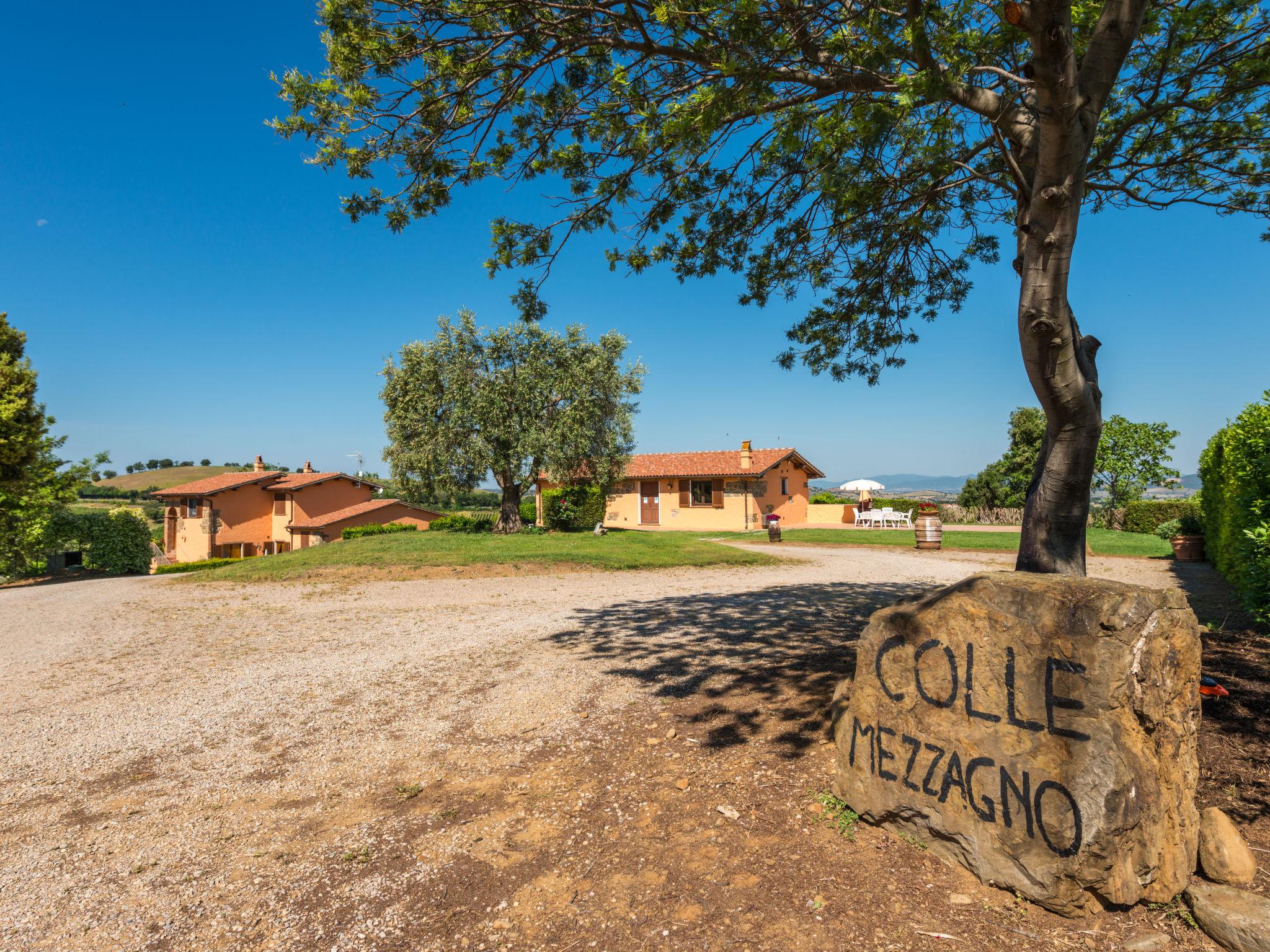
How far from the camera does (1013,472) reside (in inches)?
1352

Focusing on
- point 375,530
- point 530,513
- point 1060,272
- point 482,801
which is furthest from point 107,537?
point 1060,272

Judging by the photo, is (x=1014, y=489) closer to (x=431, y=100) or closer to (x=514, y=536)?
(x=514, y=536)

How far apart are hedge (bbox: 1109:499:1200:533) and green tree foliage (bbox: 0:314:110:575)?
35406 millimetres

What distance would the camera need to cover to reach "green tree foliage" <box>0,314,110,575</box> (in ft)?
47.0

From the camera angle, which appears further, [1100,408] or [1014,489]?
[1014,489]

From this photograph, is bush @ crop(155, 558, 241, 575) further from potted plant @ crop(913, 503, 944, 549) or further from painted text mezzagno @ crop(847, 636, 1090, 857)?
painted text mezzagno @ crop(847, 636, 1090, 857)

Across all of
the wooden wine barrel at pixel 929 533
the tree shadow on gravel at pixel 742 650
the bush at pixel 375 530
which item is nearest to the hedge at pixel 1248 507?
the tree shadow on gravel at pixel 742 650

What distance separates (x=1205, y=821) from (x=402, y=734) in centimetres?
477

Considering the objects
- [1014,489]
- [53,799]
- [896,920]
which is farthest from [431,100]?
[1014,489]

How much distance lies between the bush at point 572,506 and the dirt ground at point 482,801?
64.2ft

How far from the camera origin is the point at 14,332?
15094 millimetres

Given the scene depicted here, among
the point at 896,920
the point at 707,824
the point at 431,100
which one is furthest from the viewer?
the point at 431,100

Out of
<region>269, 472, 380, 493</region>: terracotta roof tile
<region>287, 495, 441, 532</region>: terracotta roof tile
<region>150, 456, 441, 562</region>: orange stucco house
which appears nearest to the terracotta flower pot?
<region>150, 456, 441, 562</region>: orange stucco house

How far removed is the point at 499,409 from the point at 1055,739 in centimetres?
2195
